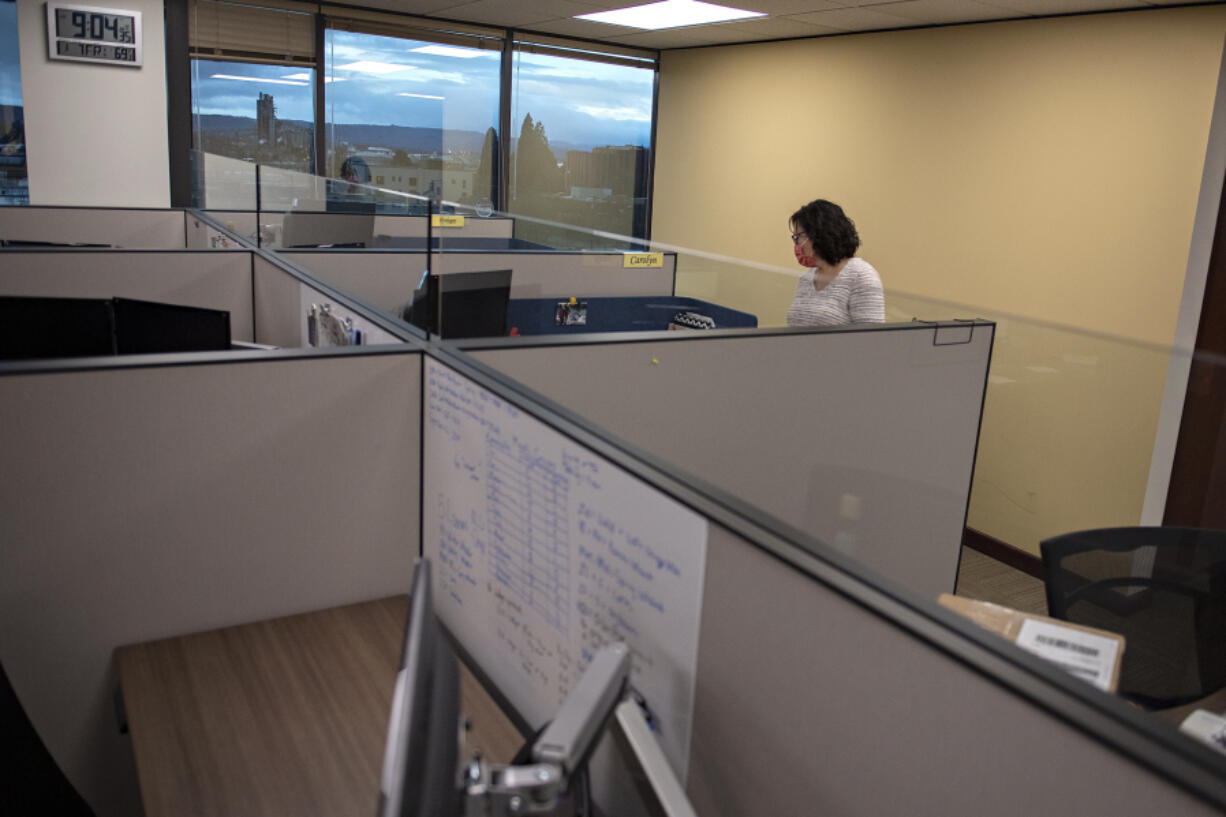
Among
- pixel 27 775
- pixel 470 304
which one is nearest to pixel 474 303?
pixel 470 304

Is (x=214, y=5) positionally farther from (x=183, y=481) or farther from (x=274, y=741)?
(x=274, y=741)

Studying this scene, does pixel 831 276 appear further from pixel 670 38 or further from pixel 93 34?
pixel 93 34

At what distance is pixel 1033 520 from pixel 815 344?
96.9 inches

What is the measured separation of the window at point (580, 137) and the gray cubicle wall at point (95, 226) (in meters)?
2.47

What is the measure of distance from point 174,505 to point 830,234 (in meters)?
2.15

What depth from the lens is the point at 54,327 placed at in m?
2.01

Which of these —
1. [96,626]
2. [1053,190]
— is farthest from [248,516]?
[1053,190]

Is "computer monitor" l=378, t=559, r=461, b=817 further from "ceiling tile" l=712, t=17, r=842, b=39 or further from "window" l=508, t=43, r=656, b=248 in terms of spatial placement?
"window" l=508, t=43, r=656, b=248

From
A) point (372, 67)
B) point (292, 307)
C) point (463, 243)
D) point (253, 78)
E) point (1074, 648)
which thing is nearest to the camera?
point (1074, 648)

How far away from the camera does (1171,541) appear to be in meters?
1.89

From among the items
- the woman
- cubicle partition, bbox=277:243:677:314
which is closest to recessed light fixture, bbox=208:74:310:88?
cubicle partition, bbox=277:243:677:314

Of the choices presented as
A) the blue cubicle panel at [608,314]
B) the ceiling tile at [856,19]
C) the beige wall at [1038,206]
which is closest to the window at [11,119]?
the blue cubicle panel at [608,314]

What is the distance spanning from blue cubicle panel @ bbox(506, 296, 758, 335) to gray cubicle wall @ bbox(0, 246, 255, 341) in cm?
98

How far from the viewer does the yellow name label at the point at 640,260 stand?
12.2ft
